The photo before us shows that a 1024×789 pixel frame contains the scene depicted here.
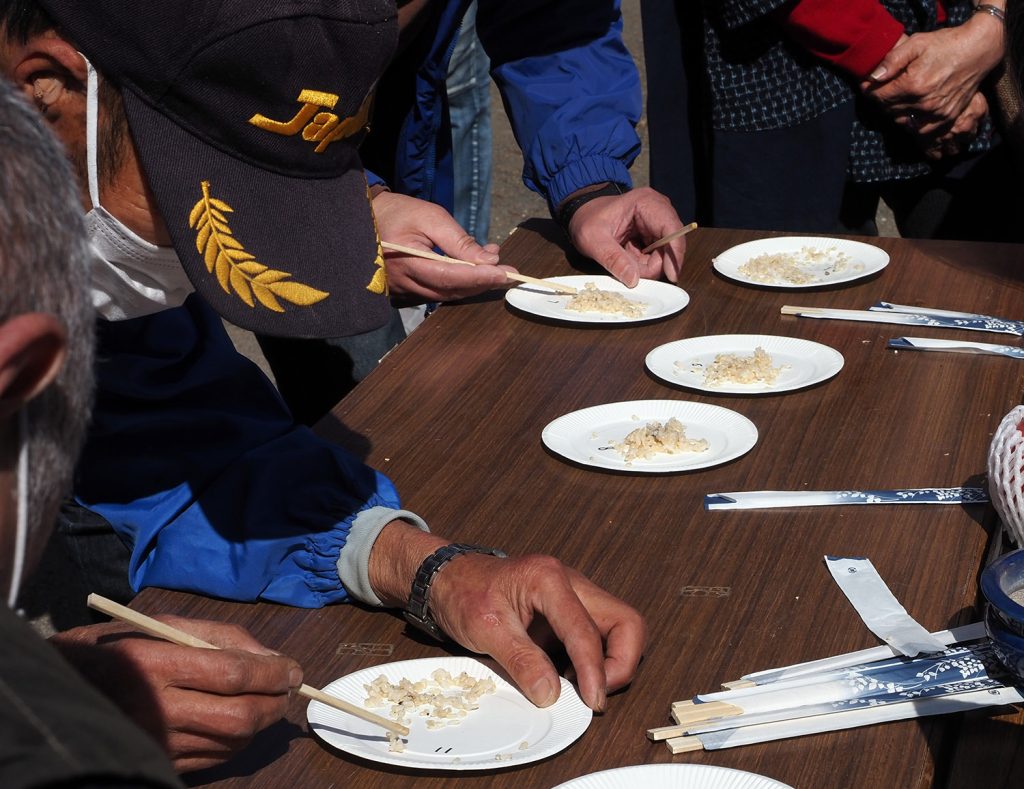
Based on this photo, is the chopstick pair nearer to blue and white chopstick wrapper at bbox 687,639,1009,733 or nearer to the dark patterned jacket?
blue and white chopstick wrapper at bbox 687,639,1009,733

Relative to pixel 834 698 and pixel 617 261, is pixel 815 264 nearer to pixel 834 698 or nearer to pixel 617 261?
pixel 617 261

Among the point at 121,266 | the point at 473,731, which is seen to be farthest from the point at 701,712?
the point at 121,266

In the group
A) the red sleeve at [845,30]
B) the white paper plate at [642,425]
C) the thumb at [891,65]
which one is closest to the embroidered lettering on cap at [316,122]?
the white paper plate at [642,425]

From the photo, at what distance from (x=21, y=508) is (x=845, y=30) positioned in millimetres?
2319

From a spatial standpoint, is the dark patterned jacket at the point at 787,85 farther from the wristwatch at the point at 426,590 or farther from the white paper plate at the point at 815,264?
the wristwatch at the point at 426,590

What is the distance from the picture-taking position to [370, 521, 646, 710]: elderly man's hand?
1.12 meters

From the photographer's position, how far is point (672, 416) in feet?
5.55

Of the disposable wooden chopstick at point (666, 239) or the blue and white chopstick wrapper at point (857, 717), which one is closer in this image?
the blue and white chopstick wrapper at point (857, 717)

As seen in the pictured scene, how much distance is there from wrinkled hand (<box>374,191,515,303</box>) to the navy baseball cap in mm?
708

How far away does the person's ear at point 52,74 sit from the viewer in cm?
115

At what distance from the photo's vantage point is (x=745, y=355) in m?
1.86

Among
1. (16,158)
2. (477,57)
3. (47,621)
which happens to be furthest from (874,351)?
(47,621)

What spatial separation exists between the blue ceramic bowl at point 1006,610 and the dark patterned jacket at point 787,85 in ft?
5.85

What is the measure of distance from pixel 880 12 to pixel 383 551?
1.90 meters
